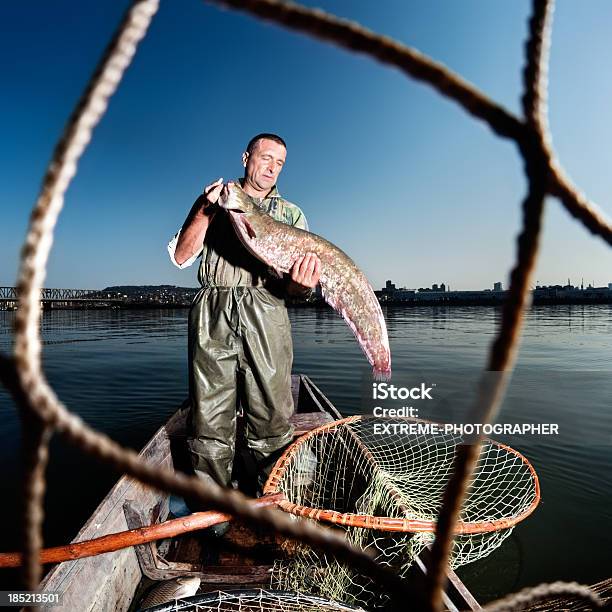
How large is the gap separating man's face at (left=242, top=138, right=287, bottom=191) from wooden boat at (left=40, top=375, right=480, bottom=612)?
2.97m

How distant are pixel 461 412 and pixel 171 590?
273 inches

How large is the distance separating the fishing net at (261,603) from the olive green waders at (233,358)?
1.29m

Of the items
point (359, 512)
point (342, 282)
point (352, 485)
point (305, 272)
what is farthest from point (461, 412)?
point (305, 272)

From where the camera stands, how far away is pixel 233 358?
352 centimetres

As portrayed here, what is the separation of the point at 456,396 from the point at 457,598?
937 cm

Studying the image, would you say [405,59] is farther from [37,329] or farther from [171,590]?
[171,590]

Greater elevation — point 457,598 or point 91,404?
point 457,598

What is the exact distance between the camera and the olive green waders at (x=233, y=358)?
11.1 feet

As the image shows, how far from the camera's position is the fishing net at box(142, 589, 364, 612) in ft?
6.48

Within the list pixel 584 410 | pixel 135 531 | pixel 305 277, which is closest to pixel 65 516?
pixel 135 531

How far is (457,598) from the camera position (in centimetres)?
225

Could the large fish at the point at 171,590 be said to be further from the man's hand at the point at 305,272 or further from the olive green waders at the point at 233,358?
the man's hand at the point at 305,272

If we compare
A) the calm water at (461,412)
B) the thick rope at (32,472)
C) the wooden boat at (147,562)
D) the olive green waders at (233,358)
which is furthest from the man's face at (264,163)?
the calm water at (461,412)

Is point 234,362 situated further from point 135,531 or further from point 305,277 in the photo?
point 135,531
